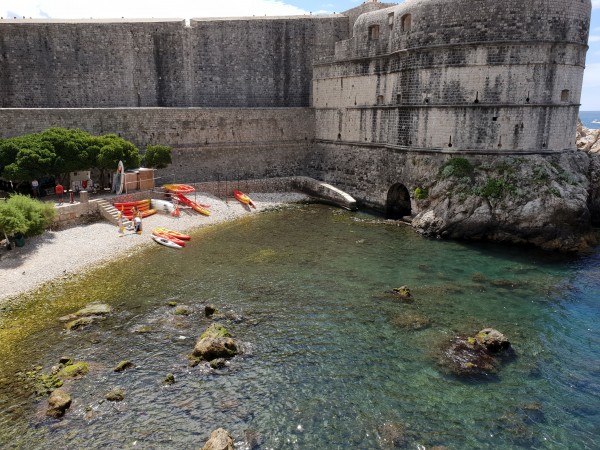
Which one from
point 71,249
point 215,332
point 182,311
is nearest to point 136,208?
point 71,249

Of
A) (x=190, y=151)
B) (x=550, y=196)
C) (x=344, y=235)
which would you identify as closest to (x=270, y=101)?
(x=190, y=151)

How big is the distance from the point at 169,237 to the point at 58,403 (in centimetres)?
1311

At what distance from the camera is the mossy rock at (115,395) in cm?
1199

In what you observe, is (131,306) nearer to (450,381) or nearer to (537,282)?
(450,381)

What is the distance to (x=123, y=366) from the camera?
13250 mm

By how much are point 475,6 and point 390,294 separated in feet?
54.1

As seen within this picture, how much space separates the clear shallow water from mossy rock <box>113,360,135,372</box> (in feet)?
0.75

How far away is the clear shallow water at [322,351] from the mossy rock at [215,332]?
0.55 meters

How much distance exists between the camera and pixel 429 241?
24.9 m

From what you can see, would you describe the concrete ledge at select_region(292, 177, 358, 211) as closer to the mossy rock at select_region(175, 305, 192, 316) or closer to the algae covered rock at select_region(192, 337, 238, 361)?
the mossy rock at select_region(175, 305, 192, 316)

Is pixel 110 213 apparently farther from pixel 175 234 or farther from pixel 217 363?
pixel 217 363

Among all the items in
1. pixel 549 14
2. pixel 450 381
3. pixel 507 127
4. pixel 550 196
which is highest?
pixel 549 14

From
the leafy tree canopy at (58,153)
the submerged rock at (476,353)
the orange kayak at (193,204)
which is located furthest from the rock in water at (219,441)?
the orange kayak at (193,204)

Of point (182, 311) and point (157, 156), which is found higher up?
point (157, 156)
